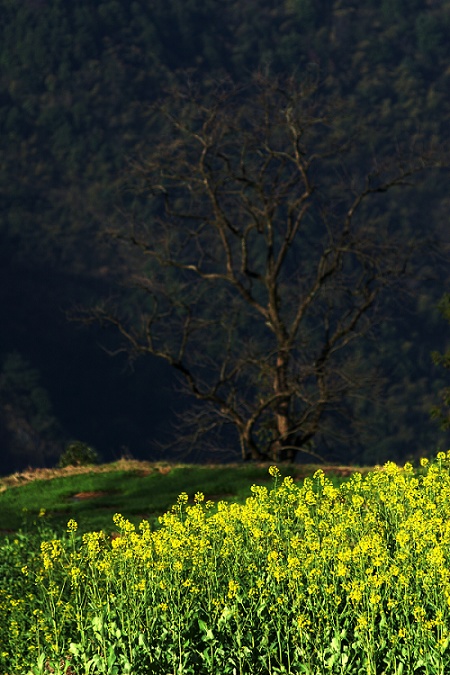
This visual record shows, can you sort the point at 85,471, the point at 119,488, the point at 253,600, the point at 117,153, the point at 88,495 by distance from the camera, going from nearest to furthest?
the point at 253,600, the point at 88,495, the point at 119,488, the point at 85,471, the point at 117,153

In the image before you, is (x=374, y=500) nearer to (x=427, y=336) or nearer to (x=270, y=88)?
(x=270, y=88)

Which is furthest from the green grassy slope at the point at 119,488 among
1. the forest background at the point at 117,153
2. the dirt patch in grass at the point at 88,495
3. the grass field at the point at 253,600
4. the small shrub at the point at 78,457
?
the forest background at the point at 117,153

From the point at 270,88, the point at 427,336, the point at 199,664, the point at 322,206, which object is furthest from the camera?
the point at 427,336

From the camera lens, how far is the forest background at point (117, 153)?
210ft

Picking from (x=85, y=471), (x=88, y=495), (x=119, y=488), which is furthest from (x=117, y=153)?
(x=88, y=495)

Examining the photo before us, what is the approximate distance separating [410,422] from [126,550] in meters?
52.3

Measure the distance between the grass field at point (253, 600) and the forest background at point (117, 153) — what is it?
145 ft

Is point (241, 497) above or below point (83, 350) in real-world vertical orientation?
below

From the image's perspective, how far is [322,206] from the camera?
26.5m

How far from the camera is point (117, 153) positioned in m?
73.0

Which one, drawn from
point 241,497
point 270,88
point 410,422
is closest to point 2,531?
point 241,497

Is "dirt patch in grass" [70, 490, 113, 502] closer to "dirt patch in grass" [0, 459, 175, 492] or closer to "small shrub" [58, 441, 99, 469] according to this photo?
"dirt patch in grass" [0, 459, 175, 492]

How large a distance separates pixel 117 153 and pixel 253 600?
6486 cm

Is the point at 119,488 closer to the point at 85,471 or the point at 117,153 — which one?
the point at 85,471
